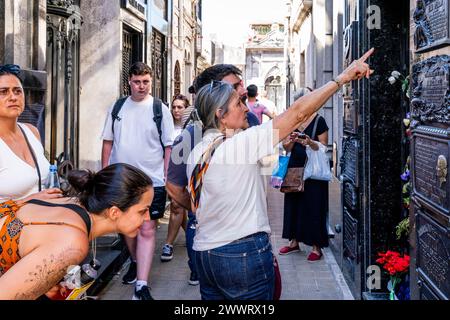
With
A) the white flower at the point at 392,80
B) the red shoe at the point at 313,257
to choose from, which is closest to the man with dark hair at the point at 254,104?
the red shoe at the point at 313,257

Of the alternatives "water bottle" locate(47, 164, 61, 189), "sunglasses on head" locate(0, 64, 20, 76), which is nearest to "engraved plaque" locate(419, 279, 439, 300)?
"water bottle" locate(47, 164, 61, 189)

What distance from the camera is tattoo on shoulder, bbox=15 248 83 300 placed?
7.32 ft

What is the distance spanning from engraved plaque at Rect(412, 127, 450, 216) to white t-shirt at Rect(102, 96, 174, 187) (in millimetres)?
2821

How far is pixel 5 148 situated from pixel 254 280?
1.78m

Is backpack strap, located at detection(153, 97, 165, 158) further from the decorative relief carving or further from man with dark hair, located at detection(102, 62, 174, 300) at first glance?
the decorative relief carving

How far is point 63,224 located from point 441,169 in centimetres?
178

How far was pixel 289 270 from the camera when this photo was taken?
6.52 metres

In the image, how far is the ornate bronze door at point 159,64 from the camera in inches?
499

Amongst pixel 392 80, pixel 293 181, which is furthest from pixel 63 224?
pixel 293 181

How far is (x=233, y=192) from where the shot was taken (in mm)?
2988

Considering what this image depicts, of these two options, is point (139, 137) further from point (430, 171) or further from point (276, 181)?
point (430, 171)

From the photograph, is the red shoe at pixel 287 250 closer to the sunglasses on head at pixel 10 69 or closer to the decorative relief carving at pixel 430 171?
the decorative relief carving at pixel 430 171
